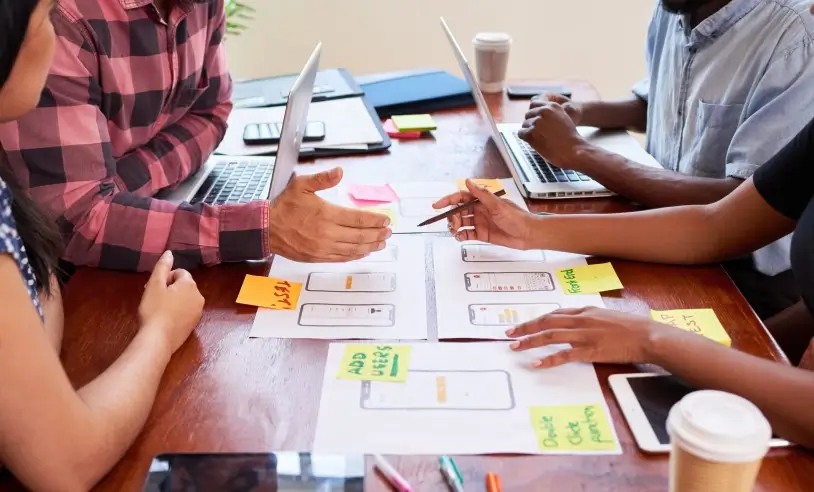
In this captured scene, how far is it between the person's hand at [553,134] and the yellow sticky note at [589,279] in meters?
0.35

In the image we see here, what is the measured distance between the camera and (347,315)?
1.05m

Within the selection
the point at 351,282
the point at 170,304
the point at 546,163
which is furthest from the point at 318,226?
the point at 546,163

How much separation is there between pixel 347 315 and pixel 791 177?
2.31ft

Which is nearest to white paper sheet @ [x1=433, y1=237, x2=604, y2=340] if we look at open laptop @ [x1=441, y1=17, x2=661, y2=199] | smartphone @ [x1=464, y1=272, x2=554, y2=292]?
smartphone @ [x1=464, y1=272, x2=554, y2=292]

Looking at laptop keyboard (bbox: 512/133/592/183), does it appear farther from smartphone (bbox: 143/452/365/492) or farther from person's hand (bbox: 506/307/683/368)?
smartphone (bbox: 143/452/365/492)

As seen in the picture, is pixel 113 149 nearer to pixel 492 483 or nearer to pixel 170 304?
pixel 170 304

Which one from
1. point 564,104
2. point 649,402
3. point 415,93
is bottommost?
point 415,93

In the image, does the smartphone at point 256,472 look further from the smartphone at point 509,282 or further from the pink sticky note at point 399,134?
the pink sticky note at point 399,134

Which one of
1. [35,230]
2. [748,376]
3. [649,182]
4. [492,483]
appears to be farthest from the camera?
[649,182]

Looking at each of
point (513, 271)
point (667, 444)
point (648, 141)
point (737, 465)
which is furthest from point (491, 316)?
point (648, 141)

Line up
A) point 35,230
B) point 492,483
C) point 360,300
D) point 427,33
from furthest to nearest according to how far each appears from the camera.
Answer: point 427,33
point 360,300
point 35,230
point 492,483

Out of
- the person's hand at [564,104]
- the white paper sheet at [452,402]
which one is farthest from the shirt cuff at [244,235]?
the person's hand at [564,104]

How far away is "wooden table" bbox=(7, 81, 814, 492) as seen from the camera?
77 centimetres

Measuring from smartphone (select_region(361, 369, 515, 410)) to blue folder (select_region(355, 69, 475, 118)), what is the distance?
107 centimetres
